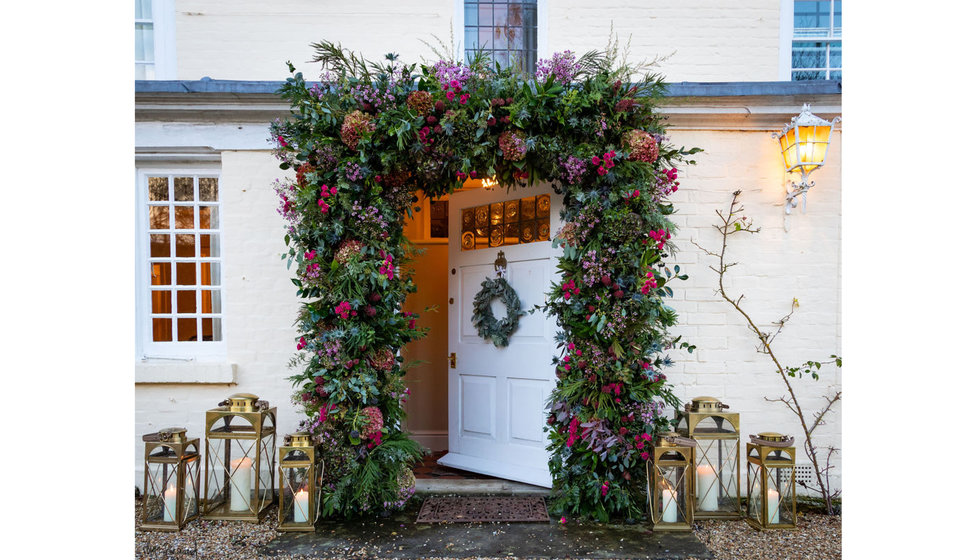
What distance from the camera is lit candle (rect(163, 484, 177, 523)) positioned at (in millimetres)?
3499

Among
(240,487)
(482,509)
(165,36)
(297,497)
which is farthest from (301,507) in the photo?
(165,36)

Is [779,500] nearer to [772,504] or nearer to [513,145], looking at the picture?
[772,504]

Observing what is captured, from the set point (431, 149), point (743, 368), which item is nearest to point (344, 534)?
point (431, 149)

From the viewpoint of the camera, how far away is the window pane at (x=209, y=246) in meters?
4.45

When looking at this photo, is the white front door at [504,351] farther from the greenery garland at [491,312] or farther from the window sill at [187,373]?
the window sill at [187,373]

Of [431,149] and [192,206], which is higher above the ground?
[431,149]

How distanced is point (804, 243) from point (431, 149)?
3.04 meters

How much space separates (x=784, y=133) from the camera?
4125 mm

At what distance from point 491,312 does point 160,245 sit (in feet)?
9.33

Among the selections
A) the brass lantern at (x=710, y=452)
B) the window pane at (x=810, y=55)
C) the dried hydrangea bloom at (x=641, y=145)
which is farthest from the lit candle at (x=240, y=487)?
A: the window pane at (x=810, y=55)

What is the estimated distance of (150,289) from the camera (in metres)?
4.42

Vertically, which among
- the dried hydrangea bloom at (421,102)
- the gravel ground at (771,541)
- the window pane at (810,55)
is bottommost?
the gravel ground at (771,541)

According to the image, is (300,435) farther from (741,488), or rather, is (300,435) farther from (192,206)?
(741,488)

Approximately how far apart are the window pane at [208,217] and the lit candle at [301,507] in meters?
2.35
